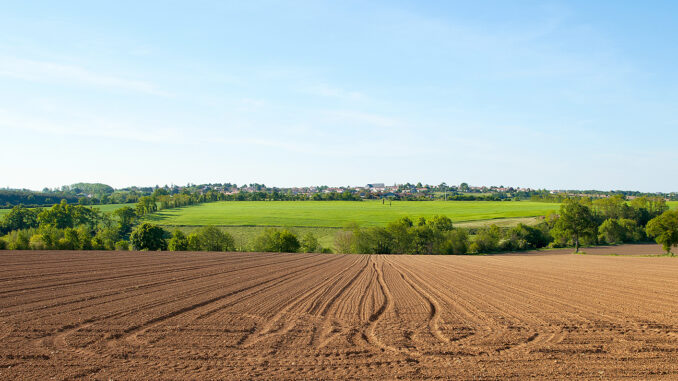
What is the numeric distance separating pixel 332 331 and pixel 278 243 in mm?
58148

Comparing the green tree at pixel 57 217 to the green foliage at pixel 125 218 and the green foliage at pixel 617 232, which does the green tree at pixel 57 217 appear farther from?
the green foliage at pixel 617 232

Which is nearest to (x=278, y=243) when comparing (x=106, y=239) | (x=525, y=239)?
(x=106, y=239)

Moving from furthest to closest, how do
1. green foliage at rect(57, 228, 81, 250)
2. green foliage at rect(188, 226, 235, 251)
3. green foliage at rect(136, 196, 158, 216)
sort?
green foliage at rect(136, 196, 158, 216) → green foliage at rect(188, 226, 235, 251) → green foliage at rect(57, 228, 81, 250)

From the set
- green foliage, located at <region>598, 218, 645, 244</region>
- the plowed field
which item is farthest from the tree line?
the plowed field

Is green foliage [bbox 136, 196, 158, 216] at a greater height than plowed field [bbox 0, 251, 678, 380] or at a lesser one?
greater

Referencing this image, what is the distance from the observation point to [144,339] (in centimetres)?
1060

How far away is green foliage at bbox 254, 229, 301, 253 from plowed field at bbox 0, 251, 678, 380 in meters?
47.7

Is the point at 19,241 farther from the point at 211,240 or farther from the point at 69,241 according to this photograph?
the point at 211,240

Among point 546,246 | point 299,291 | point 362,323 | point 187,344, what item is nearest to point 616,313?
point 362,323

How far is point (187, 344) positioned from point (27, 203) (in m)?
157

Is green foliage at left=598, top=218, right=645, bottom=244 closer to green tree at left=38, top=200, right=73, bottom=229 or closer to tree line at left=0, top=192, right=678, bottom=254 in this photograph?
tree line at left=0, top=192, right=678, bottom=254

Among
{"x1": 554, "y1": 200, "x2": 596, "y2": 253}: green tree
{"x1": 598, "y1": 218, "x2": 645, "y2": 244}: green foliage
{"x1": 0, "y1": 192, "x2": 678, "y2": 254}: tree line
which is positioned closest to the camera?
{"x1": 554, "y1": 200, "x2": 596, "y2": 253}: green tree

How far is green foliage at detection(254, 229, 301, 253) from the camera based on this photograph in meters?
68.2

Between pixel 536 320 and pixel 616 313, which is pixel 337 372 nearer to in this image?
pixel 536 320
